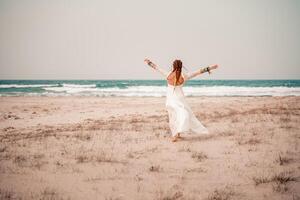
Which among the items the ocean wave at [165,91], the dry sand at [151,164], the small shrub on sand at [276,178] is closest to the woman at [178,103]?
the dry sand at [151,164]

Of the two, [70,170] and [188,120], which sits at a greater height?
[188,120]

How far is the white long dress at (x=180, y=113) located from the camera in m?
8.44

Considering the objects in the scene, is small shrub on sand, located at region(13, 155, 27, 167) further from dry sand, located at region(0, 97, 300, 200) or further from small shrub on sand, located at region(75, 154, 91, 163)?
small shrub on sand, located at region(75, 154, 91, 163)

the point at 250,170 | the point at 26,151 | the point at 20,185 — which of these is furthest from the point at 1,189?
the point at 250,170

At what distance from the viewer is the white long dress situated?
844 cm

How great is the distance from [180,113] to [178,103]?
0.30 meters

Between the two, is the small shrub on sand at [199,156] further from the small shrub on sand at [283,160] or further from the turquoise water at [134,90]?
the turquoise water at [134,90]

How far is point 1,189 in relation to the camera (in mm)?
5230

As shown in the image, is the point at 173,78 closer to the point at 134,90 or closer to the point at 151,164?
the point at 151,164

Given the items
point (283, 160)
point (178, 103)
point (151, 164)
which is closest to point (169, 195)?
point (151, 164)

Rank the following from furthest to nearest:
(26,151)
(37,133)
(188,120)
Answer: (37,133)
(188,120)
(26,151)

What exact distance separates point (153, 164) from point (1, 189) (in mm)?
2782

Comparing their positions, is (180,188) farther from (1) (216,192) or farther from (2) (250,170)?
(2) (250,170)

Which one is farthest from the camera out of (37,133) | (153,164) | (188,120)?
(37,133)
